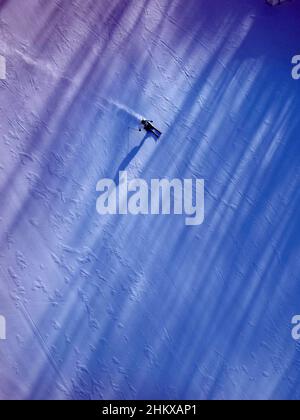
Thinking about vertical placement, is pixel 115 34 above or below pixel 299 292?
above

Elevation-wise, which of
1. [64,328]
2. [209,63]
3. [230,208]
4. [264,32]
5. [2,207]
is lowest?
[64,328]

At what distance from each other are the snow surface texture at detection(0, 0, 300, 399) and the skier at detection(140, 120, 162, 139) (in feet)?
0.13

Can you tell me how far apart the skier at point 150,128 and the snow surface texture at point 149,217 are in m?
0.04

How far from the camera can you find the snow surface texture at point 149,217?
216 centimetres

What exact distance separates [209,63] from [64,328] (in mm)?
1594

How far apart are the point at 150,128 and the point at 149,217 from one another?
1.54 ft

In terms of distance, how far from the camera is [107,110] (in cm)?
217

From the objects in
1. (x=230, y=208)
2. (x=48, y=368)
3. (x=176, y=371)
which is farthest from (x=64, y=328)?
(x=230, y=208)

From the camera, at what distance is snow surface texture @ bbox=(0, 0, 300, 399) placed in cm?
216

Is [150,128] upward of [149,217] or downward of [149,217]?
upward

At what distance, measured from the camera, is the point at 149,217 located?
2189 millimetres

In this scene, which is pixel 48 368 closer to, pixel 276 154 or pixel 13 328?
pixel 13 328

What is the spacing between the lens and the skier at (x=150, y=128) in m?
2.17

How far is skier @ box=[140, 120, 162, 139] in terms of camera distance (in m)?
2.17
